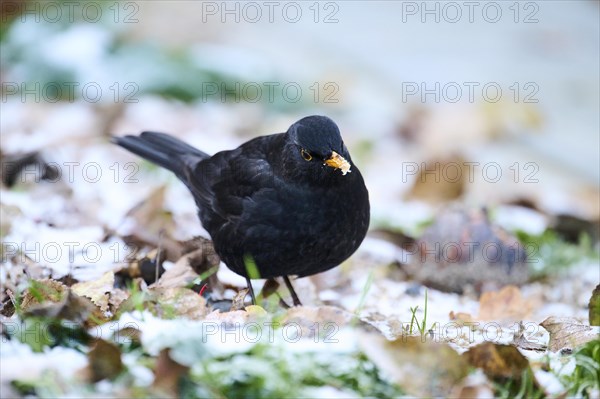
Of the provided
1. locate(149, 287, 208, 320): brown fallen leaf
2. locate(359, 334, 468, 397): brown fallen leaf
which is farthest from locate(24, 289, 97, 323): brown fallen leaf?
locate(359, 334, 468, 397): brown fallen leaf

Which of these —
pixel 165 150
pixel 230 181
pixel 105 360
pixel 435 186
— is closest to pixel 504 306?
pixel 230 181

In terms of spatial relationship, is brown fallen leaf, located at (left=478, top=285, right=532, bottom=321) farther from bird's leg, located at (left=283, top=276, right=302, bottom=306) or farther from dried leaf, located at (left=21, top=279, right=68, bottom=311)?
dried leaf, located at (left=21, top=279, right=68, bottom=311)

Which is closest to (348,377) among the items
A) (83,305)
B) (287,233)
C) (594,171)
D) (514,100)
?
(83,305)

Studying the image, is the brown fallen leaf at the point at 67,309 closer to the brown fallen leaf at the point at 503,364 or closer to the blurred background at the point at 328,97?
the brown fallen leaf at the point at 503,364

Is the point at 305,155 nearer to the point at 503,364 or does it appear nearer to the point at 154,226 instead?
the point at 154,226

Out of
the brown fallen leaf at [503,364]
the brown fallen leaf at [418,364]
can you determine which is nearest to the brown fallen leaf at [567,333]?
the brown fallen leaf at [503,364]

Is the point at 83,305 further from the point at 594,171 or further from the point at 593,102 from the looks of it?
the point at 593,102
